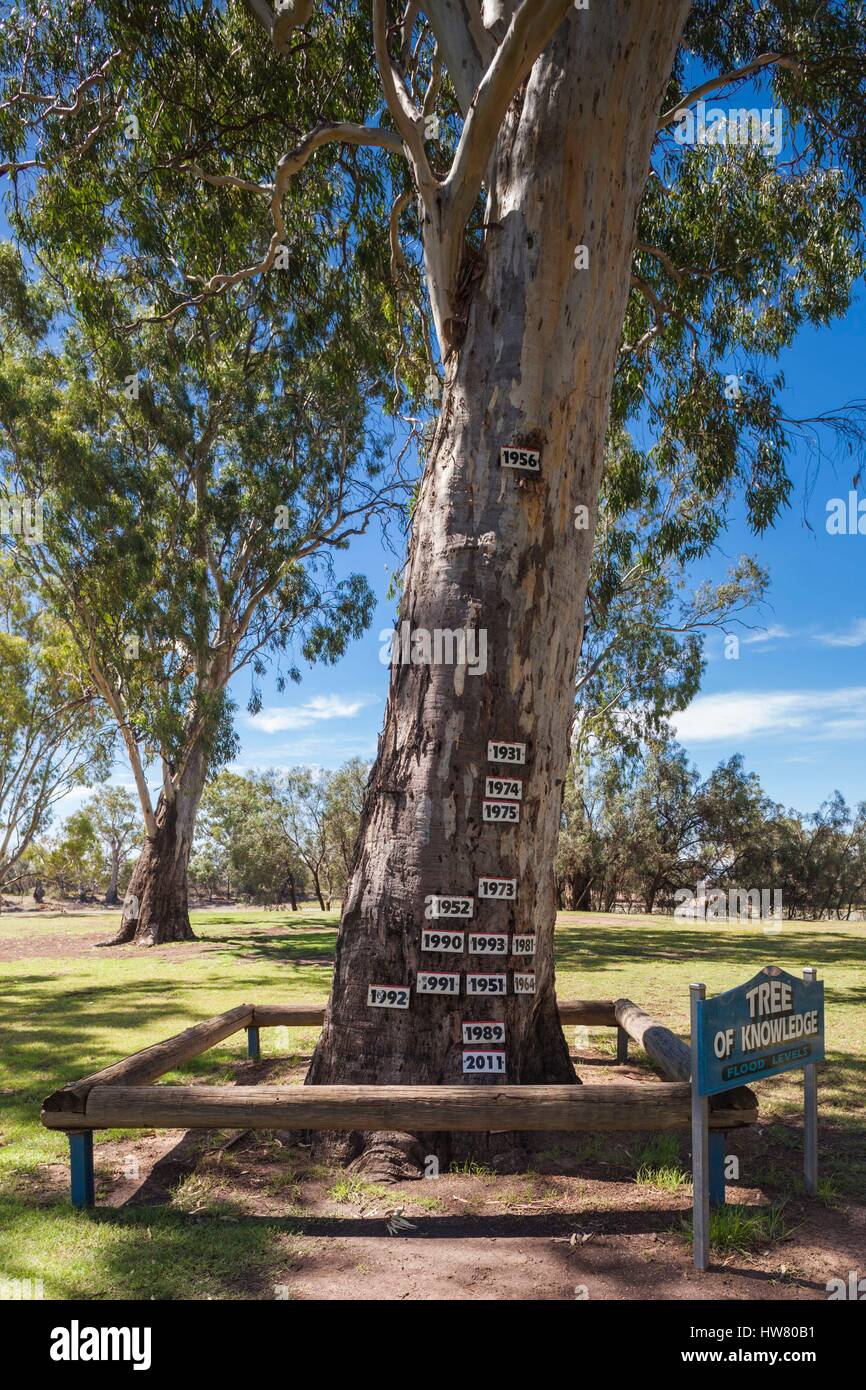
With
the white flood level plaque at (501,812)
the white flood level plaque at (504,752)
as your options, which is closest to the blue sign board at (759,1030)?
the white flood level plaque at (501,812)

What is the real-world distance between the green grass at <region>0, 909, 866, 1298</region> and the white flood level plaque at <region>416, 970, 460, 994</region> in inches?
28.4

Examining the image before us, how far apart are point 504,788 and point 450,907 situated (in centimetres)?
56

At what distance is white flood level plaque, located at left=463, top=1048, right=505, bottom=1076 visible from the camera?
13.0 feet

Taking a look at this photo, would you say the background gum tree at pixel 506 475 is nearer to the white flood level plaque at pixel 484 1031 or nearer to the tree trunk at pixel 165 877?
the white flood level plaque at pixel 484 1031

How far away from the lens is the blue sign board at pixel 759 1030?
10.1 ft

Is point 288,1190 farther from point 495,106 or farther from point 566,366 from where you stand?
point 495,106

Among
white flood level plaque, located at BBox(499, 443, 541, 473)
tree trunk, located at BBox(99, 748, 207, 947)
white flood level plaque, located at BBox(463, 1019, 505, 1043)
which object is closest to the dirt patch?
white flood level plaque, located at BBox(463, 1019, 505, 1043)

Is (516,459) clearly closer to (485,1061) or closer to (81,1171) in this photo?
(485,1061)

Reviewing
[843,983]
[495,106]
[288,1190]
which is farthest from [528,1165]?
[843,983]

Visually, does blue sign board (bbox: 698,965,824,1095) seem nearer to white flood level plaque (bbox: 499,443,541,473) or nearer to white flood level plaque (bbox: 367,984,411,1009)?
white flood level plaque (bbox: 367,984,411,1009)

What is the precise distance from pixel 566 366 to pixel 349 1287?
3692 mm

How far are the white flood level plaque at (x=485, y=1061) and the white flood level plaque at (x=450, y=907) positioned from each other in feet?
1.90
